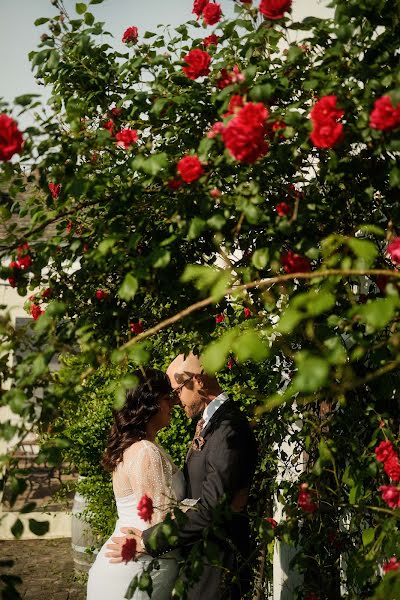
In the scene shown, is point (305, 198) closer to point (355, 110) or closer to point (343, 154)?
point (343, 154)

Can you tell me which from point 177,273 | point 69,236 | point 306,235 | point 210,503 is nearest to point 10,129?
point 69,236

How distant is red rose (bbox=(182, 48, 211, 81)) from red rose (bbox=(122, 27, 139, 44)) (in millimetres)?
535

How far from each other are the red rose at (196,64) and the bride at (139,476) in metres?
1.47

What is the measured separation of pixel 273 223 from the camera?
68.1 inches

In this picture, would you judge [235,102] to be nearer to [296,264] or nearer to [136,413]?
[296,264]

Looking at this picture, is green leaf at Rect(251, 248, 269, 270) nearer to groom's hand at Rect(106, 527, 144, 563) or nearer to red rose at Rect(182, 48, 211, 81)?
red rose at Rect(182, 48, 211, 81)

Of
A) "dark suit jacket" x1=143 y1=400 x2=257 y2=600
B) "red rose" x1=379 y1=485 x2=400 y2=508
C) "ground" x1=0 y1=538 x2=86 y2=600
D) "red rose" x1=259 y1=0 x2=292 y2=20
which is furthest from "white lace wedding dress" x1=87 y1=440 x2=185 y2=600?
"ground" x1=0 y1=538 x2=86 y2=600

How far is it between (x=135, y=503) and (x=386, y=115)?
2305mm

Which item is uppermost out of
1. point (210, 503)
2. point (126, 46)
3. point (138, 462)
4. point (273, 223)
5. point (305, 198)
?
point (126, 46)

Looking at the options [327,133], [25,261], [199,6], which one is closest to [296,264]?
[327,133]

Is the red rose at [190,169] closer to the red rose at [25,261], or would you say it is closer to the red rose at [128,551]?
the red rose at [25,261]

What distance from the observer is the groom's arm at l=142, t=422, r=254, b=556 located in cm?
259

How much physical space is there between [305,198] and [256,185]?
1.05 ft

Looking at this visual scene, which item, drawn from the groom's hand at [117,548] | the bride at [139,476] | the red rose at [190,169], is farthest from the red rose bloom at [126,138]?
the groom's hand at [117,548]
